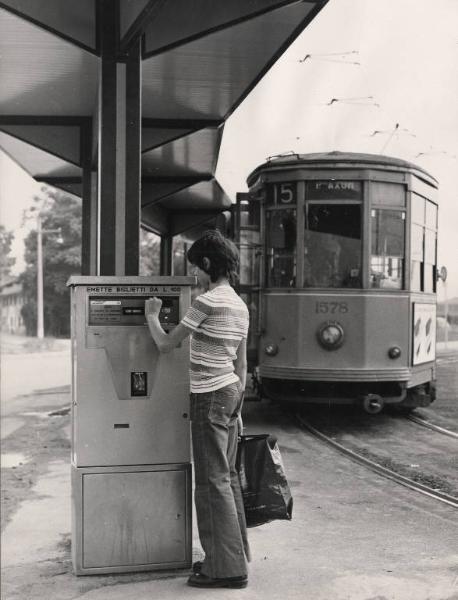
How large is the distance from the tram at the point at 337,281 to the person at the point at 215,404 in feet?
17.9

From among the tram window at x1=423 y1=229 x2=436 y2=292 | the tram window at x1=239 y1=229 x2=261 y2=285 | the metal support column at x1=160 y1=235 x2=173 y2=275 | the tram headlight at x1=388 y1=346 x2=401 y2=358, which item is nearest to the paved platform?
the tram headlight at x1=388 y1=346 x2=401 y2=358

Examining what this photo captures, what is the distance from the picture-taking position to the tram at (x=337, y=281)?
31.1ft

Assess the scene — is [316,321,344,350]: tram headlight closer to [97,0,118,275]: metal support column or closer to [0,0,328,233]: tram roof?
[0,0,328,233]: tram roof

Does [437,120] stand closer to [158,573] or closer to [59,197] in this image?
[158,573]

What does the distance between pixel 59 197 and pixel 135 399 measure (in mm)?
50507

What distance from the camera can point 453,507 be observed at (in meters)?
5.98

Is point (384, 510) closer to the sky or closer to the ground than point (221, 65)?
closer to the ground

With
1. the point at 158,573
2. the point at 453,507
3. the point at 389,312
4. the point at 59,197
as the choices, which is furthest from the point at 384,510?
the point at 59,197

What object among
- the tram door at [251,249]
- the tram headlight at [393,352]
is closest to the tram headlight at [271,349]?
the tram door at [251,249]

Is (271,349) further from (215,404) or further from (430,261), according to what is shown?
(215,404)

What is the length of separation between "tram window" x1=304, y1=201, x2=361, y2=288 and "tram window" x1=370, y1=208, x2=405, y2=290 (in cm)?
21

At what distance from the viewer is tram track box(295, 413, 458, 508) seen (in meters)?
6.30

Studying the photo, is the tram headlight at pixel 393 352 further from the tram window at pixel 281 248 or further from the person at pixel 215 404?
the person at pixel 215 404

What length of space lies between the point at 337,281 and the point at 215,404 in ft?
19.1
